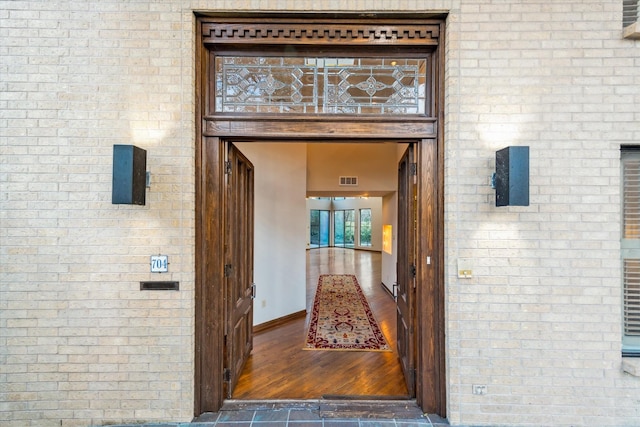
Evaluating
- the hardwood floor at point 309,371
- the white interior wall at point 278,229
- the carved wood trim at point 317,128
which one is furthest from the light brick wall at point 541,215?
the white interior wall at point 278,229

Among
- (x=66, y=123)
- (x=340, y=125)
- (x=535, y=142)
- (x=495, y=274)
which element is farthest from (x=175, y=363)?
(x=535, y=142)

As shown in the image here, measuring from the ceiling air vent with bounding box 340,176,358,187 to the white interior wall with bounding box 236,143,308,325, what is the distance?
1918mm

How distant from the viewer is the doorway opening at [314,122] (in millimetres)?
2330

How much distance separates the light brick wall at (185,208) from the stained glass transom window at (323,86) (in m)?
0.29

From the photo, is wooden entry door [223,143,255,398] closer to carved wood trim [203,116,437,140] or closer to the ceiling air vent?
carved wood trim [203,116,437,140]

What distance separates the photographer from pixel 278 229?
489 centimetres

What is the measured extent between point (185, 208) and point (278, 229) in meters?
2.67

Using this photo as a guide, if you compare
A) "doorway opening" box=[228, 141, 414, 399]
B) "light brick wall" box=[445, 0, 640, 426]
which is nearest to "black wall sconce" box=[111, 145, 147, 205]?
"doorway opening" box=[228, 141, 414, 399]

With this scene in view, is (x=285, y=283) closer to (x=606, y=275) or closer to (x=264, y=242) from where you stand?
(x=264, y=242)

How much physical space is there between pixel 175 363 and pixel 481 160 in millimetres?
2824

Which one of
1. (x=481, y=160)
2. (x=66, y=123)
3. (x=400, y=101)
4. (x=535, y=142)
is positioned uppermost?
(x=400, y=101)

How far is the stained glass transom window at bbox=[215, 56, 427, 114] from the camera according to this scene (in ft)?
8.02

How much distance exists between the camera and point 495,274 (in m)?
2.21

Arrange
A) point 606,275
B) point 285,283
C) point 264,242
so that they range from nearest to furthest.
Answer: point 606,275, point 264,242, point 285,283
